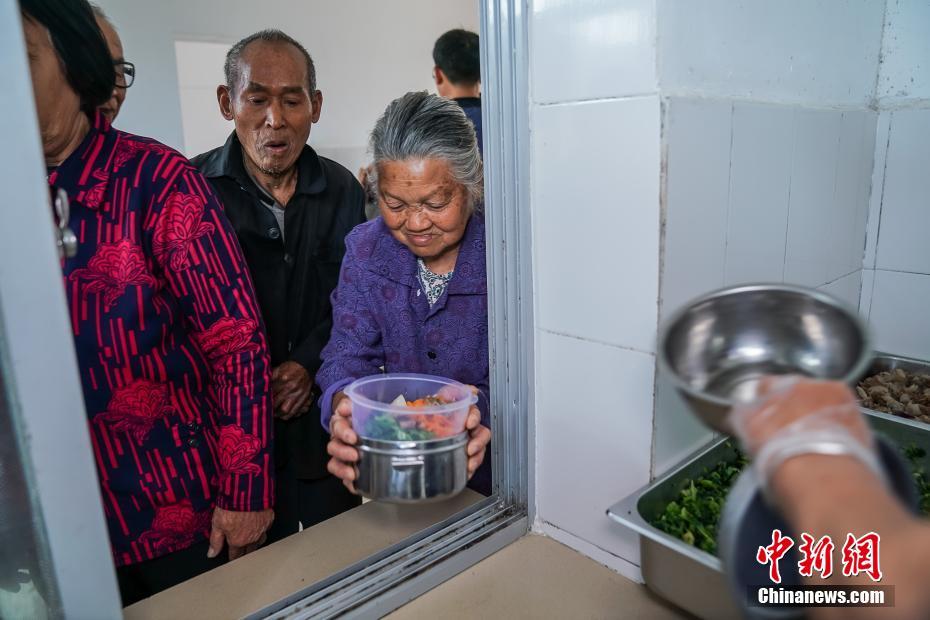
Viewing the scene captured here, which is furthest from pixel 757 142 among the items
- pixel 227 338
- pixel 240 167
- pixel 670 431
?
pixel 240 167

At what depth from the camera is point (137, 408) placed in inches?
44.9

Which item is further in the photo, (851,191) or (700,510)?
(851,191)

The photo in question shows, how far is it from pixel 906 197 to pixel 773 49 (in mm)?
747

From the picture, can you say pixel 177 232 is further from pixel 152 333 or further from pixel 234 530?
pixel 234 530

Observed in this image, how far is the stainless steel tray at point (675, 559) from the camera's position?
2.78ft

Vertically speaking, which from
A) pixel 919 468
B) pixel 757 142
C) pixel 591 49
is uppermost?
pixel 591 49

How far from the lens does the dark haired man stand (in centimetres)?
259

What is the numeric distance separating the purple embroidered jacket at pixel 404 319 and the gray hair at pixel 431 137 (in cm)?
12

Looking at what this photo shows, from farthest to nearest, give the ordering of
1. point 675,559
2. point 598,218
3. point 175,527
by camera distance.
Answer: point 175,527 → point 598,218 → point 675,559

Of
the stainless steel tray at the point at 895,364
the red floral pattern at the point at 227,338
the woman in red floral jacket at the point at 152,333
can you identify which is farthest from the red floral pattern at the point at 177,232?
the stainless steel tray at the point at 895,364

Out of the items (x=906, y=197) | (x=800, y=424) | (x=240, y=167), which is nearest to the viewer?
(x=800, y=424)

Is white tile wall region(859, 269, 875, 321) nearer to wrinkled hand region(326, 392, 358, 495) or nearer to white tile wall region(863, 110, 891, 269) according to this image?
white tile wall region(863, 110, 891, 269)

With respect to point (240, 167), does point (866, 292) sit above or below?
below

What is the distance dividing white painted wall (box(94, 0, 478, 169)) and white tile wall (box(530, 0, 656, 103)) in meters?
2.73
